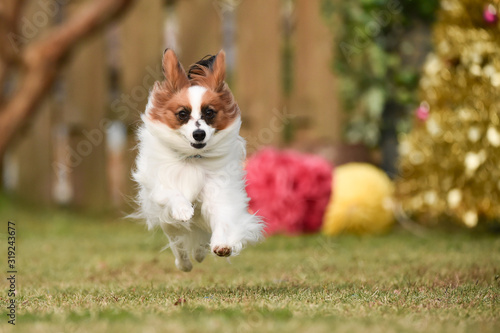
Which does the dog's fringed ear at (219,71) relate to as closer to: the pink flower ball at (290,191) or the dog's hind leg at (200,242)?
the dog's hind leg at (200,242)

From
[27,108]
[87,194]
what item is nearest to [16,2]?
[27,108]

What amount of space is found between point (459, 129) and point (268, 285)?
248 cm

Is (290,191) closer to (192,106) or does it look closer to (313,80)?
(313,80)

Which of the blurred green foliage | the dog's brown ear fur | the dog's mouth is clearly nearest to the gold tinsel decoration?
the blurred green foliage

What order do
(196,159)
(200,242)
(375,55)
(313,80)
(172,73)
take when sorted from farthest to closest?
(313,80)
(375,55)
(200,242)
(196,159)
(172,73)

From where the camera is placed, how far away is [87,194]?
24.7ft

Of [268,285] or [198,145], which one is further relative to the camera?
[268,285]

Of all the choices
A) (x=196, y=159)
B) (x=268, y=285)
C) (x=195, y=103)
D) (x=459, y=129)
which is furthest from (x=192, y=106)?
(x=459, y=129)

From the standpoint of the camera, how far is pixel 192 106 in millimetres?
2938

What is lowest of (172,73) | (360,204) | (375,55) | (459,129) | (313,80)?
(360,204)

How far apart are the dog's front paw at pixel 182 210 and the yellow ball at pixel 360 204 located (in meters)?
3.01

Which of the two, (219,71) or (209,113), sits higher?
(219,71)

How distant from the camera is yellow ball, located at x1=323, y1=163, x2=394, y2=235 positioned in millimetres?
5773

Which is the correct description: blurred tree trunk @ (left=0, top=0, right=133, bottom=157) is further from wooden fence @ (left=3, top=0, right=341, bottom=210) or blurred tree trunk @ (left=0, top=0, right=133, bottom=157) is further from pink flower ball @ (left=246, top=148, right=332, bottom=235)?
pink flower ball @ (left=246, top=148, right=332, bottom=235)
